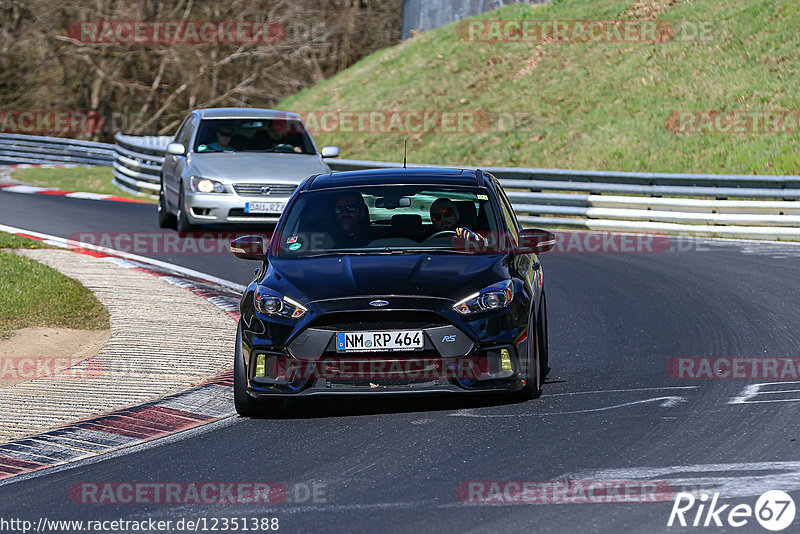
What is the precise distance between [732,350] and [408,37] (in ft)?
108

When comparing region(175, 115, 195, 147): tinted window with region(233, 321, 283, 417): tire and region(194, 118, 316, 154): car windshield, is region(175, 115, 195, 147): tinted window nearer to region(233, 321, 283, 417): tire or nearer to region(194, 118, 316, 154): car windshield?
region(194, 118, 316, 154): car windshield

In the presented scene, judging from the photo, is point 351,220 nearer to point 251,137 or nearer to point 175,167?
point 251,137

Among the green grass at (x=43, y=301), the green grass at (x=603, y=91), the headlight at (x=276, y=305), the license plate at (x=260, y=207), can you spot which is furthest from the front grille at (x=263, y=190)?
the green grass at (x=603, y=91)

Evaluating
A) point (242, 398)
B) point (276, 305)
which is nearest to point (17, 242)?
point (242, 398)

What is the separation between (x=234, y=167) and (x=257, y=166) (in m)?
0.32

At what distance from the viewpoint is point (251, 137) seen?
739 inches

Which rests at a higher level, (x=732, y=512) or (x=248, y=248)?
(x=248, y=248)

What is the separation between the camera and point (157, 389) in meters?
8.78

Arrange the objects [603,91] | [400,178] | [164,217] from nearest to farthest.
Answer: [400,178]
[164,217]
[603,91]

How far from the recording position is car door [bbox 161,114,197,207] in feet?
60.3

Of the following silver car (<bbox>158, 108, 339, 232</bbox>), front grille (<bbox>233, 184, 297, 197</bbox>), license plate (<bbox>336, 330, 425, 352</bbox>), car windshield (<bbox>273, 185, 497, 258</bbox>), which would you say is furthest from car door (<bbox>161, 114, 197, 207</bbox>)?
license plate (<bbox>336, 330, 425, 352</bbox>)

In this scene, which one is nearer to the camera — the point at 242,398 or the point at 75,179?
the point at 242,398

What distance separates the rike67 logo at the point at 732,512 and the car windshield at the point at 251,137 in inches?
536

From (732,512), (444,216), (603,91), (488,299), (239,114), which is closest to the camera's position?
(732,512)
